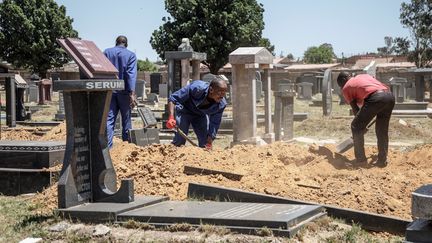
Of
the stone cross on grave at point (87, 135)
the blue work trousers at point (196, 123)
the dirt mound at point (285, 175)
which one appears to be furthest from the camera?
the blue work trousers at point (196, 123)

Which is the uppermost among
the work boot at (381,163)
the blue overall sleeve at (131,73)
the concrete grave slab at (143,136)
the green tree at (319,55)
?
the green tree at (319,55)

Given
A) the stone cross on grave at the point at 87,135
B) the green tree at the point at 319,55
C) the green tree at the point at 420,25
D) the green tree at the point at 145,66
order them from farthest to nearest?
1. the green tree at the point at 319,55
2. the green tree at the point at 145,66
3. the green tree at the point at 420,25
4. the stone cross on grave at the point at 87,135

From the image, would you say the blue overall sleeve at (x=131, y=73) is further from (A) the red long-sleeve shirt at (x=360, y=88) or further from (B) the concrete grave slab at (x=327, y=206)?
(B) the concrete grave slab at (x=327, y=206)

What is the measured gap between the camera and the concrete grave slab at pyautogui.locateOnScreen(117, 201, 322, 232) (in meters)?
4.93

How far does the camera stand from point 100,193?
6113mm

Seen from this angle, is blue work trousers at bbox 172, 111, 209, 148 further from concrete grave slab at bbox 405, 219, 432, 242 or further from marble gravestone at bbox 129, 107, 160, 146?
concrete grave slab at bbox 405, 219, 432, 242

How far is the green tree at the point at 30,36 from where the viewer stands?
125ft

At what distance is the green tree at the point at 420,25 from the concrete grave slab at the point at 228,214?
51.7 metres

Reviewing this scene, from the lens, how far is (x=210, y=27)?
4044 cm

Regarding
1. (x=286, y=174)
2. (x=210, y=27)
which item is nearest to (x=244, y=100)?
(x=286, y=174)

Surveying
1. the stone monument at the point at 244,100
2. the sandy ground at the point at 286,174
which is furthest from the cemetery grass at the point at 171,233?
the stone monument at the point at 244,100

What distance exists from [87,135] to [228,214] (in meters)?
1.78

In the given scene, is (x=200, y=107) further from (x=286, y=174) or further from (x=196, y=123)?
(x=286, y=174)

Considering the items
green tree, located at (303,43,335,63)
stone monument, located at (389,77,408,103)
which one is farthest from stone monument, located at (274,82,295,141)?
green tree, located at (303,43,335,63)
